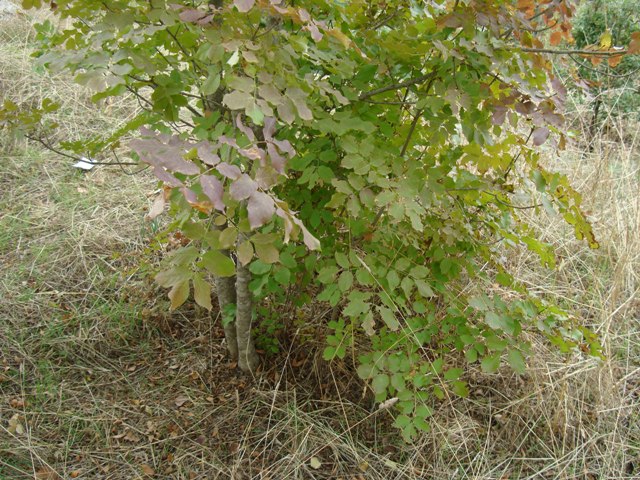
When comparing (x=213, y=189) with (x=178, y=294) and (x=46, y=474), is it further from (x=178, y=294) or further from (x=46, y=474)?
(x=46, y=474)

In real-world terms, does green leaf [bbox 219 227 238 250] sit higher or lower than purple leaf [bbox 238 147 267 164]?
lower

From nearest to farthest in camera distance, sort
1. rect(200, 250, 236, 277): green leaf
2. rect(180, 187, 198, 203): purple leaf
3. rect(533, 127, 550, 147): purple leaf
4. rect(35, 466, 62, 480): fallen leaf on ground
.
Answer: rect(180, 187, 198, 203): purple leaf, rect(200, 250, 236, 277): green leaf, rect(533, 127, 550, 147): purple leaf, rect(35, 466, 62, 480): fallen leaf on ground

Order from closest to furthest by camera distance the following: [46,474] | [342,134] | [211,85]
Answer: [211,85] → [342,134] → [46,474]

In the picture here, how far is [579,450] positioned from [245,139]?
1771mm

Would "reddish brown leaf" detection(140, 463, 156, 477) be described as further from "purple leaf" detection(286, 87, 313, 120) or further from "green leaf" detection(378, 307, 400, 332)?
"purple leaf" detection(286, 87, 313, 120)

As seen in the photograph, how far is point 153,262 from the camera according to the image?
9.09 ft

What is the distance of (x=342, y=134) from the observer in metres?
1.45

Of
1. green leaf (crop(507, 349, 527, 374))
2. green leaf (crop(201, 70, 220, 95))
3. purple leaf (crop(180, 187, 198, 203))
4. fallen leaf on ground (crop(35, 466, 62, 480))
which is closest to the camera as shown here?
purple leaf (crop(180, 187, 198, 203))

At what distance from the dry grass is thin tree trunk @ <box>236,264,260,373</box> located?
3.7 inches

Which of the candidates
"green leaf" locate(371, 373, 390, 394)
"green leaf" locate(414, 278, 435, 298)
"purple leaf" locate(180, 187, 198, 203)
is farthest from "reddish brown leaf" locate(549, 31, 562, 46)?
"purple leaf" locate(180, 187, 198, 203)

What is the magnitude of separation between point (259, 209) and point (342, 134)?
2.20ft

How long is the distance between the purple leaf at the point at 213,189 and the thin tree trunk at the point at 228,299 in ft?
4.21

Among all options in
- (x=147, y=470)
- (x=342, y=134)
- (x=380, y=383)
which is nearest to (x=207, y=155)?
(x=342, y=134)

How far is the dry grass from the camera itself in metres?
1.97
